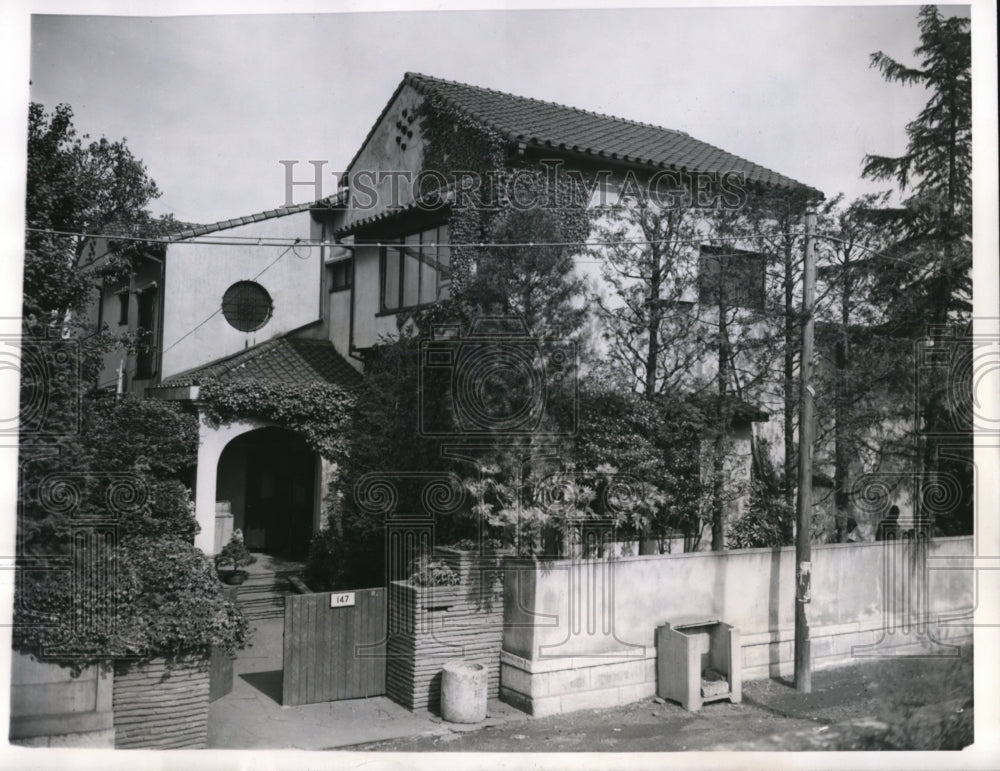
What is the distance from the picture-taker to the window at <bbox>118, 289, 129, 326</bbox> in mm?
15656

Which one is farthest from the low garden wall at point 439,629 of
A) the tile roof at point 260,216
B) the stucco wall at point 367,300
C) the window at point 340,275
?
the tile roof at point 260,216

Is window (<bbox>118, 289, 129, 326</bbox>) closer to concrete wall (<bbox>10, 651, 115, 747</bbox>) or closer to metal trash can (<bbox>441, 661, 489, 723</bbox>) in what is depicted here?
concrete wall (<bbox>10, 651, 115, 747</bbox>)

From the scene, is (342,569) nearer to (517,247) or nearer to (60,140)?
(517,247)

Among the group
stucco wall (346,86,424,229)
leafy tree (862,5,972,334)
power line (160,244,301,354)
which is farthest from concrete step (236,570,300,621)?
leafy tree (862,5,972,334)

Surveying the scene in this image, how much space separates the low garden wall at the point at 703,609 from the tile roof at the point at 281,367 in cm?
557

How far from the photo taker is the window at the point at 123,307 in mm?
15656

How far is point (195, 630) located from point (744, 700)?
6636 millimetres

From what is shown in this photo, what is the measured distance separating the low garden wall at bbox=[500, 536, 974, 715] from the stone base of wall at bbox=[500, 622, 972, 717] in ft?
0.04

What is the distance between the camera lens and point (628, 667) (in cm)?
1029

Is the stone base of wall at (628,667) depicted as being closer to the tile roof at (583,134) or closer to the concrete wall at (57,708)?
the concrete wall at (57,708)

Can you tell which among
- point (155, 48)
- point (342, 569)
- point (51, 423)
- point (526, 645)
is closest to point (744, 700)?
point (526, 645)

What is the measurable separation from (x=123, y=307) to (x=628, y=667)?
37.3 feet

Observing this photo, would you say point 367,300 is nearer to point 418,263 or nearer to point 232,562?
point 418,263

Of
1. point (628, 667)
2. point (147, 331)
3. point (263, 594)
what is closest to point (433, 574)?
point (628, 667)
